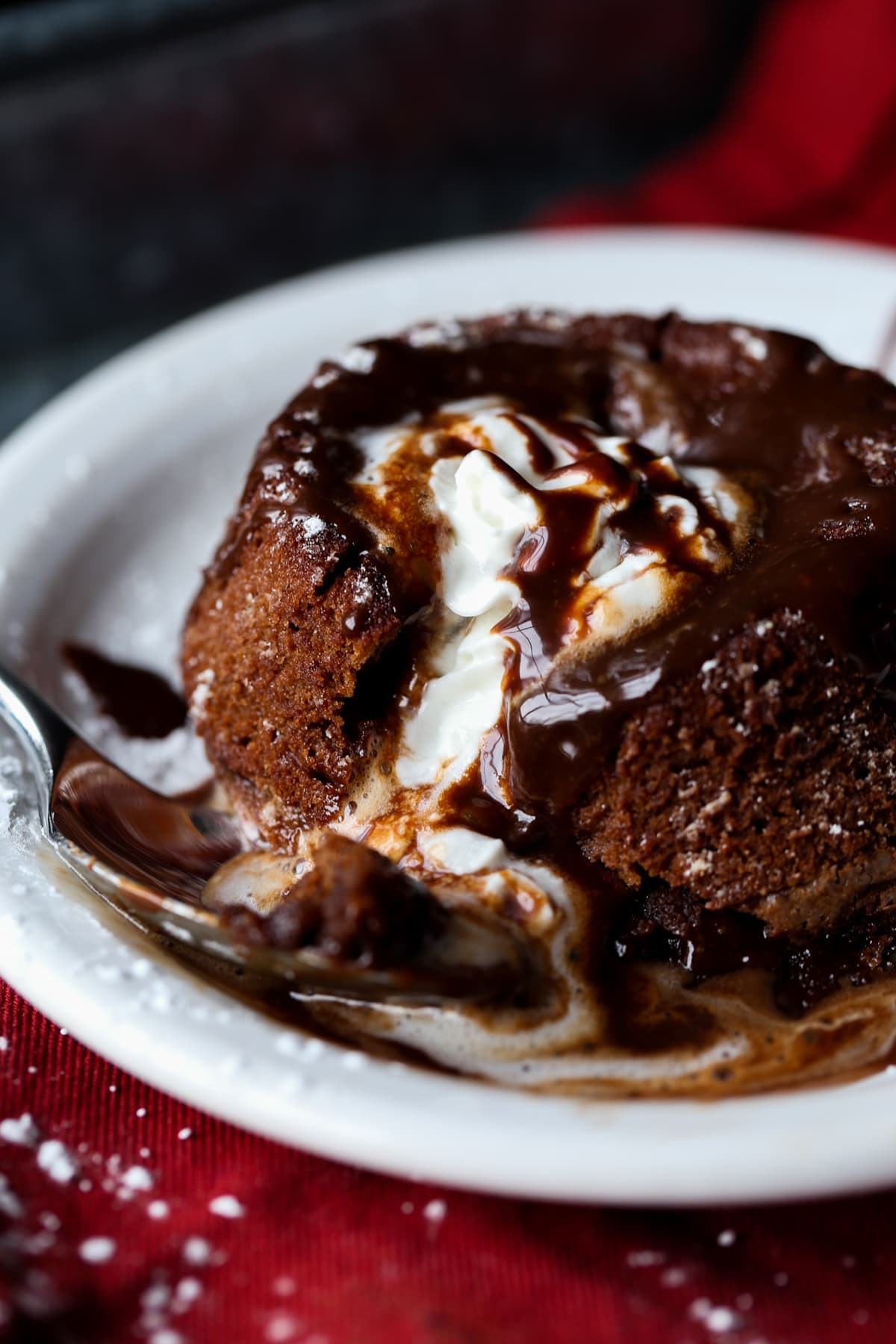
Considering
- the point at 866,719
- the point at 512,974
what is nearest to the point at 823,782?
the point at 866,719

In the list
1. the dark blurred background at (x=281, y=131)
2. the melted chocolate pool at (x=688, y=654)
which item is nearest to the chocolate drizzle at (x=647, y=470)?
the melted chocolate pool at (x=688, y=654)

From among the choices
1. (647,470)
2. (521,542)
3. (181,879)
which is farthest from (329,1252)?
(647,470)

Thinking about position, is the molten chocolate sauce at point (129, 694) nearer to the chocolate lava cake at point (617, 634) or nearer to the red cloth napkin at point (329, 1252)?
the chocolate lava cake at point (617, 634)

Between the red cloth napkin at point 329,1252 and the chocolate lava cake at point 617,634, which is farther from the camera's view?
the chocolate lava cake at point 617,634

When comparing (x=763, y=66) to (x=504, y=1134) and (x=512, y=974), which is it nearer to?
(x=512, y=974)

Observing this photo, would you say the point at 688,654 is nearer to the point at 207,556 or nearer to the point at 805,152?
the point at 207,556

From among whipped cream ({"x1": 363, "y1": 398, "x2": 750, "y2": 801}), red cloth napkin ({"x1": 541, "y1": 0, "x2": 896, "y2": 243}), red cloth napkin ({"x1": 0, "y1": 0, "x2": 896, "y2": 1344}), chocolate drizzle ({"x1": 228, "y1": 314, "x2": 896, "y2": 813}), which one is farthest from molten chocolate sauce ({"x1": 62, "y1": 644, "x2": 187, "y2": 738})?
red cloth napkin ({"x1": 541, "y1": 0, "x2": 896, "y2": 243})
